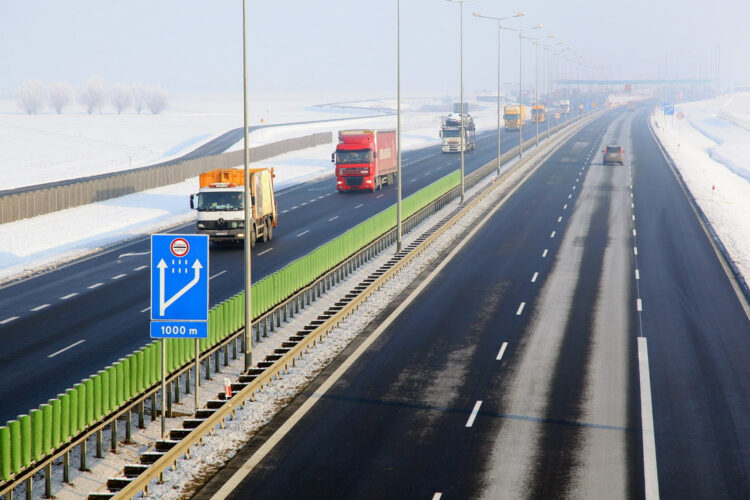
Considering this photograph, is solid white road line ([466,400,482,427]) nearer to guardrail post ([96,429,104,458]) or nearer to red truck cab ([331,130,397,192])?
guardrail post ([96,429,104,458])

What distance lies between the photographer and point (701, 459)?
20.0 metres

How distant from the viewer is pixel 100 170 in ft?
328

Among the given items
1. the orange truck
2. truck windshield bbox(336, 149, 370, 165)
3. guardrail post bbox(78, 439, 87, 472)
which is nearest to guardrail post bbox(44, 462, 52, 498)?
guardrail post bbox(78, 439, 87, 472)

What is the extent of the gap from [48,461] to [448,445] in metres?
7.75

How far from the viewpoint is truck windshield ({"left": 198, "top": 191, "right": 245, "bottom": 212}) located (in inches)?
1797

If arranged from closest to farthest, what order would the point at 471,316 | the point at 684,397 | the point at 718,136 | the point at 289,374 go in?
the point at 684,397
the point at 289,374
the point at 471,316
the point at 718,136

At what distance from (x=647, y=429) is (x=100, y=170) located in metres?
85.7

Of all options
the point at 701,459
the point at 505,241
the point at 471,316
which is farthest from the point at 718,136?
the point at 701,459

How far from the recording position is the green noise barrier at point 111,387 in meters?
17.9

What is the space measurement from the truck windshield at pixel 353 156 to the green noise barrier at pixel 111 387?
3416cm

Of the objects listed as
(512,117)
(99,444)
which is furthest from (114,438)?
(512,117)

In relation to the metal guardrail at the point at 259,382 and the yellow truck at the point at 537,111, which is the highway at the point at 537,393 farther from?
the yellow truck at the point at 537,111

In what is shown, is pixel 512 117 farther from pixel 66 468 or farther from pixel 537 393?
pixel 66 468

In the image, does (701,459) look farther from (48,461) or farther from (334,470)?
(48,461)
